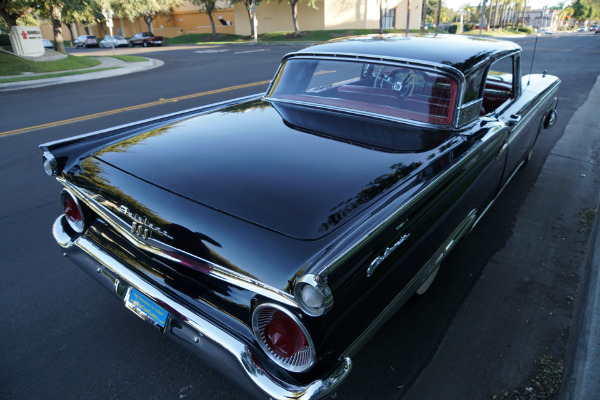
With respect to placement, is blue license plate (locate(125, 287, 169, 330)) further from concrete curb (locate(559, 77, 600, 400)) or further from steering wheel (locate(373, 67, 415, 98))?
steering wheel (locate(373, 67, 415, 98))

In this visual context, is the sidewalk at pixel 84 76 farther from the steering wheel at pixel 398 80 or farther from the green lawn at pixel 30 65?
the steering wheel at pixel 398 80

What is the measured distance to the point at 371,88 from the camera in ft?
10.3

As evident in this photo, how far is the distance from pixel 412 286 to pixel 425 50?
5.94 ft

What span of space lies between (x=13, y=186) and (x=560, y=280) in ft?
18.2

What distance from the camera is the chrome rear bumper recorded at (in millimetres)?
1536

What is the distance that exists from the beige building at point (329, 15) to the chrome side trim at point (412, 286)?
3998 centimetres

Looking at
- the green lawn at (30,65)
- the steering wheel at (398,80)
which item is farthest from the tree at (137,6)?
the steering wheel at (398,80)

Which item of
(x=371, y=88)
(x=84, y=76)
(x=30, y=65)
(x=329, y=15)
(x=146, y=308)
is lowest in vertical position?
(x=84, y=76)

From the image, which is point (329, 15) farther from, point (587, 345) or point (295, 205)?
point (295, 205)

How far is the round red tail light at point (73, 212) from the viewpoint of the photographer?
2.37 meters

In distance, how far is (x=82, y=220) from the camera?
2.37 m

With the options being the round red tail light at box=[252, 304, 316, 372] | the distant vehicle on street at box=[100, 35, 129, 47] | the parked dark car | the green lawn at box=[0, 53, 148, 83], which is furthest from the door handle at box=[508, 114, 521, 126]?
the distant vehicle on street at box=[100, 35, 129, 47]

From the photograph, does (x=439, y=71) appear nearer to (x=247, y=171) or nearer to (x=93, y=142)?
(x=247, y=171)

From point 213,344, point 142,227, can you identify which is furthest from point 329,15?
point 213,344
